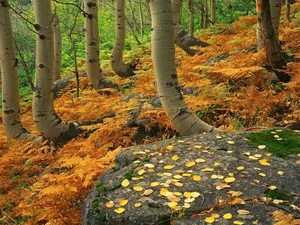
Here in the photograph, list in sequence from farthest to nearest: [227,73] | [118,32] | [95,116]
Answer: [118,32] → [95,116] → [227,73]

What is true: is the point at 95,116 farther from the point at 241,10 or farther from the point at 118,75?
the point at 241,10

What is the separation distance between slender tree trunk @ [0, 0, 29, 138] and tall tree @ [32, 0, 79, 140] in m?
0.80

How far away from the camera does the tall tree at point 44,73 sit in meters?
5.49

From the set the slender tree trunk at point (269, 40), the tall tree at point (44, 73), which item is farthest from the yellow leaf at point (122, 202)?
the slender tree trunk at point (269, 40)

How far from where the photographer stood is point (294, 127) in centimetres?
460

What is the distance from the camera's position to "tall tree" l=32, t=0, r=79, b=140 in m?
5.49

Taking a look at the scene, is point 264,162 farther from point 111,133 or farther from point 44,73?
point 44,73

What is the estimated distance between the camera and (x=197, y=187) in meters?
2.78

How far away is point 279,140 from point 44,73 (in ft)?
13.1

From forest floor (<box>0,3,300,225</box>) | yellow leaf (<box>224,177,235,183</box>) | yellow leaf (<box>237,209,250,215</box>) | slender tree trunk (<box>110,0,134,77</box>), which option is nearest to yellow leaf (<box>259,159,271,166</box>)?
yellow leaf (<box>224,177,235,183</box>)

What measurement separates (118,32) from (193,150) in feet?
23.1

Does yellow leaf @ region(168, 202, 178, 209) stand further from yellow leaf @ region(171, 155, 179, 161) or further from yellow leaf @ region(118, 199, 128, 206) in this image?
yellow leaf @ region(171, 155, 179, 161)

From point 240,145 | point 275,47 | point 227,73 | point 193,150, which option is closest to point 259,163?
point 240,145

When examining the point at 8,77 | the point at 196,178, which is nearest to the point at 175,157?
the point at 196,178
